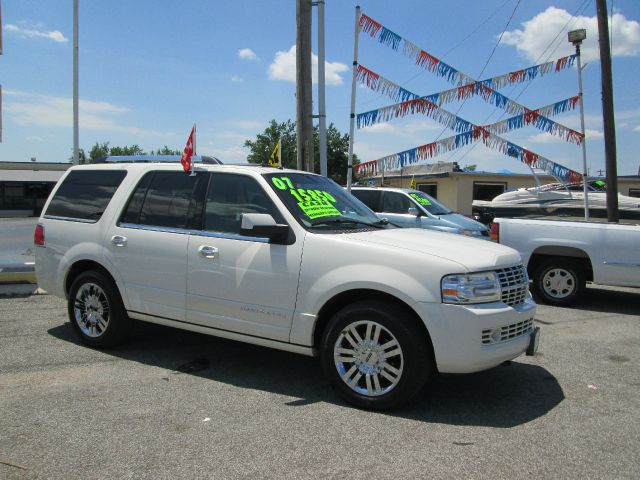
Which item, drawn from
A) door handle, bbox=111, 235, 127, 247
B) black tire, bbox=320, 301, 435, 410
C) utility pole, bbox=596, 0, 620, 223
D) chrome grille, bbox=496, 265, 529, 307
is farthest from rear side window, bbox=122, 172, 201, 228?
utility pole, bbox=596, 0, 620, 223

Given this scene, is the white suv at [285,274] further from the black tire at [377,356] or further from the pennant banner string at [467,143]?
the pennant banner string at [467,143]

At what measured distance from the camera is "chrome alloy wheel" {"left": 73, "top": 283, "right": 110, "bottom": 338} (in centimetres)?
543

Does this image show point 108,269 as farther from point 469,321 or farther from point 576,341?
point 576,341

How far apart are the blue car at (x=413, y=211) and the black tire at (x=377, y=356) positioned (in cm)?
791

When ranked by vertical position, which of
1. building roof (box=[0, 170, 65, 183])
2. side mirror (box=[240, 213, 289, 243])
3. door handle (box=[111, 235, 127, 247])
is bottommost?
door handle (box=[111, 235, 127, 247])

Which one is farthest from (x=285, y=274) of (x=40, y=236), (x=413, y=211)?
(x=413, y=211)

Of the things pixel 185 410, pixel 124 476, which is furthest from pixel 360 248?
pixel 124 476

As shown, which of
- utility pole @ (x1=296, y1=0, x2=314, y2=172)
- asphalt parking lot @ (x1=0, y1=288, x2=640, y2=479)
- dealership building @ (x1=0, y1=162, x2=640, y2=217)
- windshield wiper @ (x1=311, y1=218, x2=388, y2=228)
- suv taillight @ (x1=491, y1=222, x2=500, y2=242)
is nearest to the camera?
asphalt parking lot @ (x1=0, y1=288, x2=640, y2=479)

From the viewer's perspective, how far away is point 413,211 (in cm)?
1205

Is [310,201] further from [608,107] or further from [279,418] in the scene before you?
[608,107]

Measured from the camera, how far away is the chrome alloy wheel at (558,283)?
8.26 m

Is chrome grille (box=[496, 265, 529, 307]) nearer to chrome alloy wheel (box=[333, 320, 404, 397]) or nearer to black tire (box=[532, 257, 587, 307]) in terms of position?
chrome alloy wheel (box=[333, 320, 404, 397])

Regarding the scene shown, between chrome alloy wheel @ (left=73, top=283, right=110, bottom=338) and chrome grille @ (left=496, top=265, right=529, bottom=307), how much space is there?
12.2 ft

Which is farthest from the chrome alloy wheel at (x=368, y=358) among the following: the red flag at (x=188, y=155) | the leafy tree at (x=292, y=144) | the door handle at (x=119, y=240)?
the leafy tree at (x=292, y=144)
